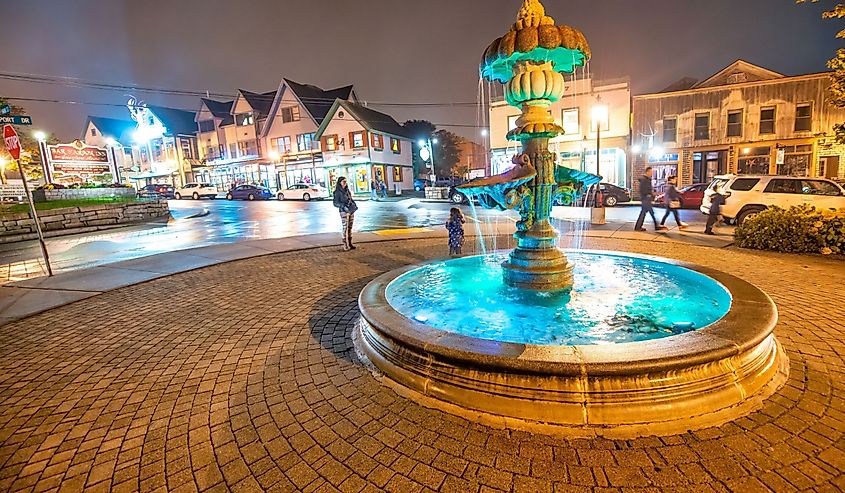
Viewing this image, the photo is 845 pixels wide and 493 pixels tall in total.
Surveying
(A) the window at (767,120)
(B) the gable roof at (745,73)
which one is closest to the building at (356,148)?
(B) the gable roof at (745,73)

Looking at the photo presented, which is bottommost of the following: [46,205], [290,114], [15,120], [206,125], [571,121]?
[46,205]

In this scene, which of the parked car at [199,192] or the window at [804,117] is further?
the parked car at [199,192]

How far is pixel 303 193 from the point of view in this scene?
3881 centimetres

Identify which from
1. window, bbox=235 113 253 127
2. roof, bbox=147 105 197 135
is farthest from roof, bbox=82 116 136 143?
window, bbox=235 113 253 127

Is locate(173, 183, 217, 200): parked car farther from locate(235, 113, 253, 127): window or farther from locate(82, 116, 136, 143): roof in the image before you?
locate(82, 116, 136, 143): roof

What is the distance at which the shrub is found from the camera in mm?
8227

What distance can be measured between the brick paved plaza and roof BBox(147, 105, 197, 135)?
59.2m

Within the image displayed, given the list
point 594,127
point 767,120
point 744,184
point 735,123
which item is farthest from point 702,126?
point 744,184

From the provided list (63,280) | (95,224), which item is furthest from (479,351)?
(95,224)

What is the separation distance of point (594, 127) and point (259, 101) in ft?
130

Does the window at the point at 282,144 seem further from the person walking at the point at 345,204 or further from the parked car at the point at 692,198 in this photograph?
the parked car at the point at 692,198

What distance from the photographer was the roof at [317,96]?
44.1m

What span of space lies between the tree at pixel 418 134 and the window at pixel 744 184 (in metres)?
40.7

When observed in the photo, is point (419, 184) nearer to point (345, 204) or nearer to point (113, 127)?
point (345, 204)
